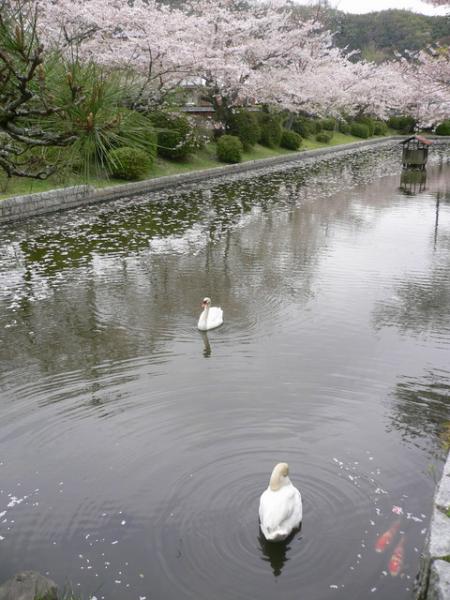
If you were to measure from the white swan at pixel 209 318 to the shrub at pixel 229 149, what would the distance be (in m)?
18.1

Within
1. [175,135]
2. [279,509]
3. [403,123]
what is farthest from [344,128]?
[279,509]

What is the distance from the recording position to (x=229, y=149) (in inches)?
987

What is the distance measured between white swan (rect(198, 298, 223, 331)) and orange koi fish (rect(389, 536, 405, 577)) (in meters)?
4.28

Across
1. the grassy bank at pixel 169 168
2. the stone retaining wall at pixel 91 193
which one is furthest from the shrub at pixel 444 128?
the stone retaining wall at pixel 91 193

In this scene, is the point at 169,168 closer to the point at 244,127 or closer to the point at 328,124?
the point at 244,127

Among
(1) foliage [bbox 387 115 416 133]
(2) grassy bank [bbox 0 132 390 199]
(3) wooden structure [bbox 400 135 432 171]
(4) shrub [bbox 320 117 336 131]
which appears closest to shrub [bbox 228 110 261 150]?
(2) grassy bank [bbox 0 132 390 199]

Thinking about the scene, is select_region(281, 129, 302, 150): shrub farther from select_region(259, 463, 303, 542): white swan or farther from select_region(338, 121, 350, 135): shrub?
select_region(259, 463, 303, 542): white swan

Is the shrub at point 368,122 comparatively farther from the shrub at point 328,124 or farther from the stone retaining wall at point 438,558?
the stone retaining wall at point 438,558

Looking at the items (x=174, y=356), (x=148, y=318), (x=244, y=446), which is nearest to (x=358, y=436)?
(x=244, y=446)

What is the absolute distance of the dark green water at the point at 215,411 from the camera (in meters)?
4.19

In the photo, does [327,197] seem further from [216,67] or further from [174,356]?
[174,356]

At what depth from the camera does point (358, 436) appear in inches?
223

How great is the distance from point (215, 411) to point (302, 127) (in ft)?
114

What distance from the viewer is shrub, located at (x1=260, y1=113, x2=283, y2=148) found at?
30.6m
